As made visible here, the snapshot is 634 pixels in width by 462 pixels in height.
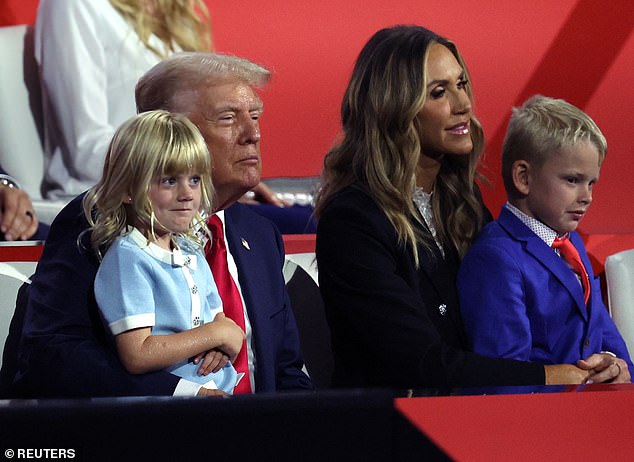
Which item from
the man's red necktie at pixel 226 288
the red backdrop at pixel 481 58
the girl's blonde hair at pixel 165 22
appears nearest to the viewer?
the man's red necktie at pixel 226 288

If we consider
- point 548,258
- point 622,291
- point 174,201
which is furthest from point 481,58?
point 174,201

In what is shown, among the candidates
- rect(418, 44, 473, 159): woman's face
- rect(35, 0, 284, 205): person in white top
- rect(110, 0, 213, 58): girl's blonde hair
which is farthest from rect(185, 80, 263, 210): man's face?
rect(110, 0, 213, 58): girl's blonde hair

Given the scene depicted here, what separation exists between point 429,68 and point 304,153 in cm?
208

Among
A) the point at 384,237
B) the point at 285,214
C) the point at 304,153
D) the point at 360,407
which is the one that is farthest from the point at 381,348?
the point at 304,153

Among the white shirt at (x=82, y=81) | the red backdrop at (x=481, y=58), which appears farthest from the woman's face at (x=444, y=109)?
the red backdrop at (x=481, y=58)

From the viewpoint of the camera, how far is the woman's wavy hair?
2.30m

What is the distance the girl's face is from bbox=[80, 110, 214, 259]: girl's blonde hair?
0.04ft

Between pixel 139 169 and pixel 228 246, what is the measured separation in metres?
0.40

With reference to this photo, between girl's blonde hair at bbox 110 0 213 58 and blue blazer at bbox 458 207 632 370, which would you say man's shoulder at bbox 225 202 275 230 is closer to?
blue blazer at bbox 458 207 632 370

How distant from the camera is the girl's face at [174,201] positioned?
6.06ft

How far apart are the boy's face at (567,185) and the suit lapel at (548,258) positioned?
0.06 metres

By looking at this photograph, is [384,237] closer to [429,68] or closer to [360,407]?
[429,68]

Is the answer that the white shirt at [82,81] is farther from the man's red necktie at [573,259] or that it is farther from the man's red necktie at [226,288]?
the man's red necktie at [573,259]

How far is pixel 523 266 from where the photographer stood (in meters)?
2.24
